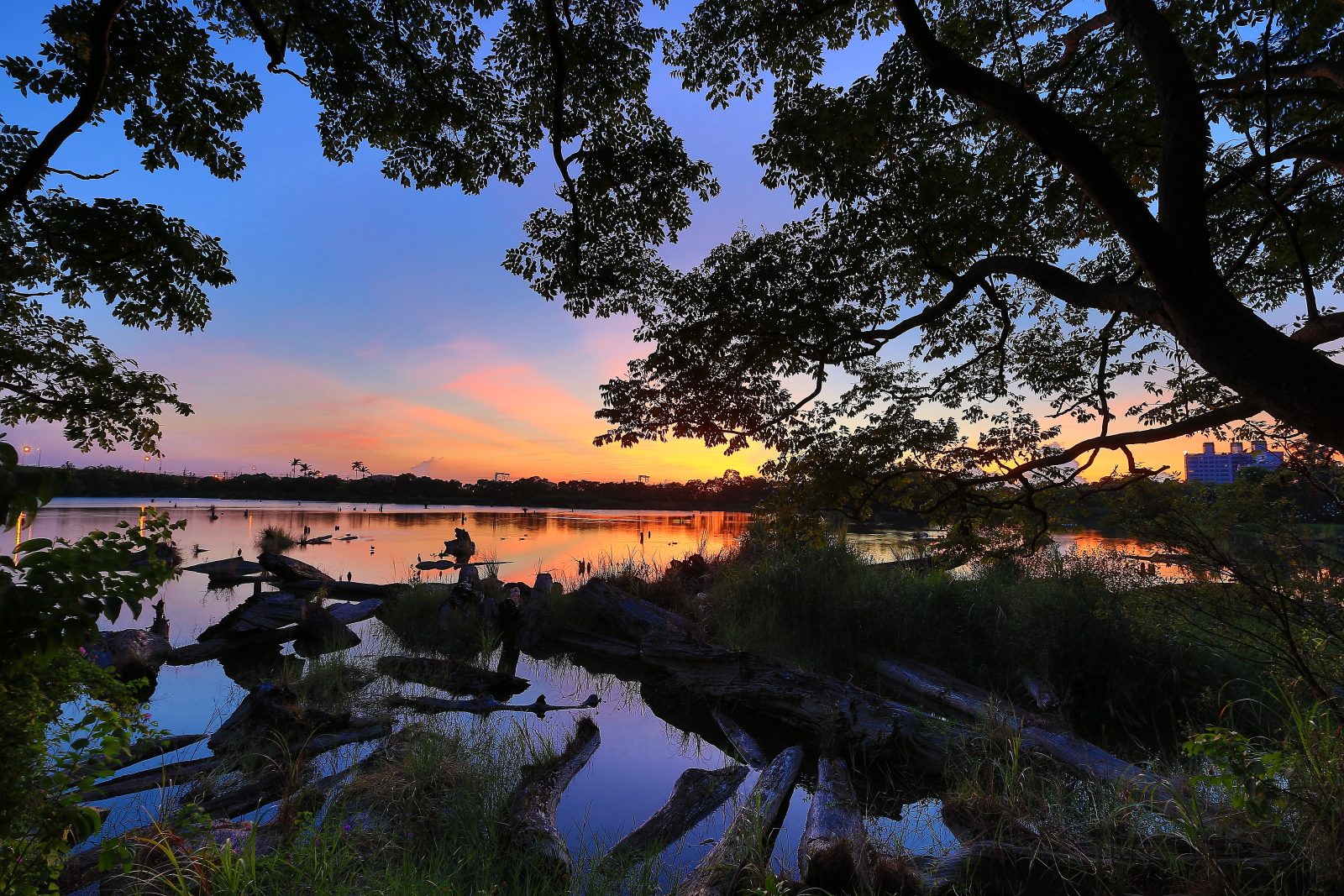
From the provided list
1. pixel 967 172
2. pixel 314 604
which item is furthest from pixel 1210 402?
pixel 314 604

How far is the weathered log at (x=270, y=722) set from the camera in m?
5.76

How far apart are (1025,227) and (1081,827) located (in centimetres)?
609

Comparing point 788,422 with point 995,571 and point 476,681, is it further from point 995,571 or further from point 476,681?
point 995,571

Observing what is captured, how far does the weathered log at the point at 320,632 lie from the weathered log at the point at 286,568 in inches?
182

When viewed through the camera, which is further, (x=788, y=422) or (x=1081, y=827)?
(x=788, y=422)

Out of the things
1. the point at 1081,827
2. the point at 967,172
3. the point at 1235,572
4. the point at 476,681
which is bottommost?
the point at 476,681

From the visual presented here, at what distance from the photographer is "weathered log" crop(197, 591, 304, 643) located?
10.3 meters

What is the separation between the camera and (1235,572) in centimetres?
365

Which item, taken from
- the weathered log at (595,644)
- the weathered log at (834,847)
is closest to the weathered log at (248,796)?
the weathered log at (834,847)

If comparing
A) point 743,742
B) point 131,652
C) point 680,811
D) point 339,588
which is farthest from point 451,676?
point 339,588

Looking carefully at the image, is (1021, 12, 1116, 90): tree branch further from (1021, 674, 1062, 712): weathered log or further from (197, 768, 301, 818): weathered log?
(197, 768, 301, 818): weathered log

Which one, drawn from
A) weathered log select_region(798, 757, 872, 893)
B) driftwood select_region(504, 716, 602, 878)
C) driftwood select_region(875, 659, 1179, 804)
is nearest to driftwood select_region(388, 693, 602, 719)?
driftwood select_region(504, 716, 602, 878)

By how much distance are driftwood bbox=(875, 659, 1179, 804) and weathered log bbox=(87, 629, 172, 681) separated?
35.3 ft

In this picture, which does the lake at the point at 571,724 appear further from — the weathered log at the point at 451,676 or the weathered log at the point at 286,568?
the weathered log at the point at 286,568
